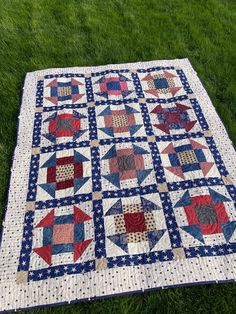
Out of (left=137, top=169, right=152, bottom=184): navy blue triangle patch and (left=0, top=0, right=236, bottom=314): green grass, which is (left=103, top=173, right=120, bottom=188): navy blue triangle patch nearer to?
(left=137, top=169, right=152, bottom=184): navy blue triangle patch

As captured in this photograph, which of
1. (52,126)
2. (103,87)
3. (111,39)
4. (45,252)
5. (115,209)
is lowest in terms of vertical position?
(45,252)

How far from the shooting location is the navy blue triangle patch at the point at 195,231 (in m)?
1.93

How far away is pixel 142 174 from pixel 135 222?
37cm

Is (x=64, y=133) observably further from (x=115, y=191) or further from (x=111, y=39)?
(x=111, y=39)

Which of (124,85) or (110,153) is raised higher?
(124,85)

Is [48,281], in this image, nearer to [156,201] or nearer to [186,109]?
[156,201]

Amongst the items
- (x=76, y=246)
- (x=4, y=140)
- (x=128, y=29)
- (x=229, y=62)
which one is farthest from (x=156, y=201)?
(x=128, y=29)

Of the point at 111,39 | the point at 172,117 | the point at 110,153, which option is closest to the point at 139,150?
the point at 110,153

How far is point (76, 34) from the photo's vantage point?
11.4ft

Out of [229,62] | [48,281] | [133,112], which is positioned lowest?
[48,281]

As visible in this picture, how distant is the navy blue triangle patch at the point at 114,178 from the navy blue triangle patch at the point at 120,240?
0.36 m

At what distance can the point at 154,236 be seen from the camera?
1944mm

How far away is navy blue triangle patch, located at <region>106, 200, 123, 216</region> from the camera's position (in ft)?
6.73

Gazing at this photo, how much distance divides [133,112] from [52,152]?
2.37 feet
